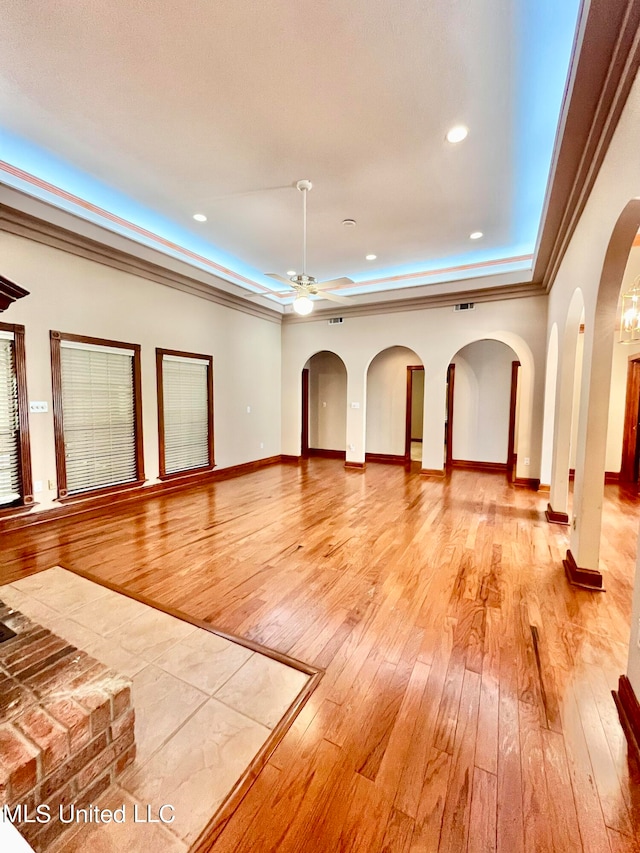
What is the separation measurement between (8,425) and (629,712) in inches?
212

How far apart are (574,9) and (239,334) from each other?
5.73 m

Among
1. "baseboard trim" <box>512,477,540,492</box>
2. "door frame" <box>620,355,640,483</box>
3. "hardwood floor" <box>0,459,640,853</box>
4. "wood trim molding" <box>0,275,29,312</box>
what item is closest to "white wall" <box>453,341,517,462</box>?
"baseboard trim" <box>512,477,540,492</box>

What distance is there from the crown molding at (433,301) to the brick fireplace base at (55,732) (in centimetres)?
655

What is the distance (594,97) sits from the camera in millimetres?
2117

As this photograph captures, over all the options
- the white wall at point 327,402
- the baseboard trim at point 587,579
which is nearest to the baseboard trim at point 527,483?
the baseboard trim at point 587,579

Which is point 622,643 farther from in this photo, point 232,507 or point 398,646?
point 232,507

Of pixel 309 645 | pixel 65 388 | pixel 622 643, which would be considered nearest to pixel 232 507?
pixel 65 388

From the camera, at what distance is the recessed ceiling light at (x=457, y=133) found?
288 centimetres

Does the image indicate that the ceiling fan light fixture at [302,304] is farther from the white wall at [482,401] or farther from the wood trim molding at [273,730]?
the white wall at [482,401]

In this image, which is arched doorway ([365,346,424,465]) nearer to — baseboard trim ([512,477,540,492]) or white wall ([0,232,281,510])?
white wall ([0,232,281,510])

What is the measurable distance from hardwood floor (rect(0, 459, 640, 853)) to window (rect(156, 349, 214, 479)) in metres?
1.18

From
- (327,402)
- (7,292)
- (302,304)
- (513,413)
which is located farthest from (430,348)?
(7,292)

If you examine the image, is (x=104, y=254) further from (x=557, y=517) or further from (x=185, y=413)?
(x=557, y=517)

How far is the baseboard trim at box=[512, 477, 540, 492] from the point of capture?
→ 5812 mm
